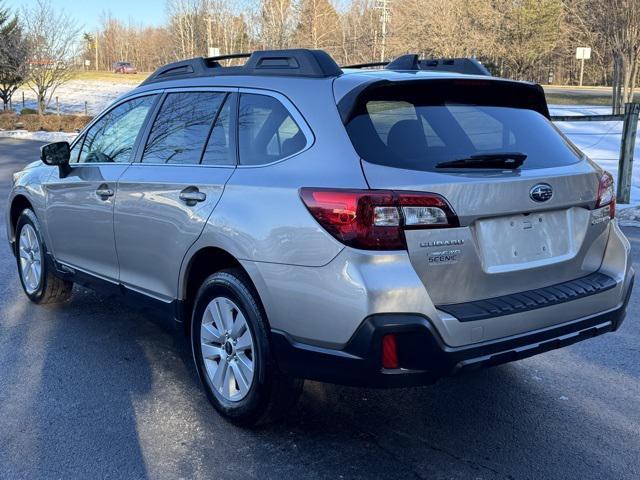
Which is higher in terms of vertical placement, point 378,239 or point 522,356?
point 378,239

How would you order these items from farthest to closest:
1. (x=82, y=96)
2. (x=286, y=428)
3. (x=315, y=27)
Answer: (x=82, y=96)
(x=315, y=27)
(x=286, y=428)

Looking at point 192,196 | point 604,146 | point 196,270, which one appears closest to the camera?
point 192,196

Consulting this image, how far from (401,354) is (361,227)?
55 cm

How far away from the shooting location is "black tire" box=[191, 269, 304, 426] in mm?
Result: 3160

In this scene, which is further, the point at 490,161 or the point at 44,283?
the point at 44,283

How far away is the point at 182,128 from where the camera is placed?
3.96 metres

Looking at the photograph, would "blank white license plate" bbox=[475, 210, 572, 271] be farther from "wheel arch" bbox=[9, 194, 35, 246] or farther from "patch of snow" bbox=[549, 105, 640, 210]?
"patch of snow" bbox=[549, 105, 640, 210]

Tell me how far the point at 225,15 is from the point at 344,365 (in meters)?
38.2

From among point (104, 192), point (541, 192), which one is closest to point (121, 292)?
point (104, 192)

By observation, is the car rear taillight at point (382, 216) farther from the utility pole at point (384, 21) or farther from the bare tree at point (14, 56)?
the bare tree at point (14, 56)

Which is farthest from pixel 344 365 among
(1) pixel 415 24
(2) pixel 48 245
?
(1) pixel 415 24

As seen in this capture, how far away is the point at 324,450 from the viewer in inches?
127

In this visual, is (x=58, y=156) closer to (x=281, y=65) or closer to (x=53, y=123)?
(x=281, y=65)

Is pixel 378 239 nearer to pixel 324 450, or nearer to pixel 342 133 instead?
pixel 342 133
